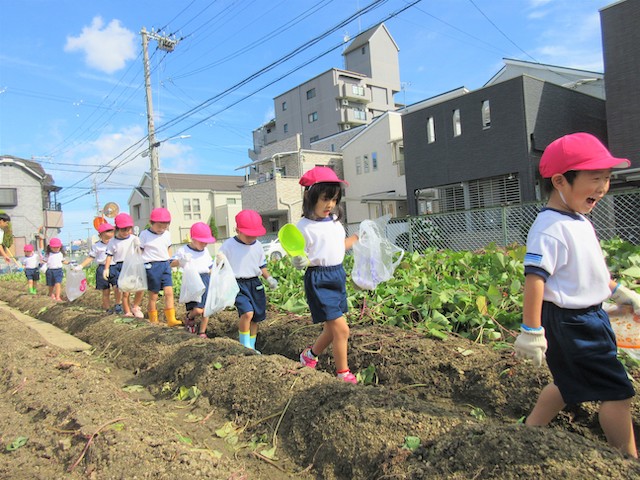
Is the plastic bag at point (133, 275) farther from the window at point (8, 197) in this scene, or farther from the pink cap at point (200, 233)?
the window at point (8, 197)

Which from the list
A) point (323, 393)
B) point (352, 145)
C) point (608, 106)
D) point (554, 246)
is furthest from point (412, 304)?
point (352, 145)

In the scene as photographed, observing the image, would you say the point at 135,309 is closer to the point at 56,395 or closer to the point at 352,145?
the point at 56,395

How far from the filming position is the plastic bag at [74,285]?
27.2ft

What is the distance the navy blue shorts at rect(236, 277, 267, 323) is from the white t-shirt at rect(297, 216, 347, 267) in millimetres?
1444

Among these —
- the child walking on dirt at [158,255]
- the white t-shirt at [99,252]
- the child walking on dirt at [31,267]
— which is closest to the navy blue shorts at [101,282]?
the white t-shirt at [99,252]

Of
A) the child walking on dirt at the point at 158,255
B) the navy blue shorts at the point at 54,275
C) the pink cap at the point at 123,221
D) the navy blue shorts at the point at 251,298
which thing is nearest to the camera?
the navy blue shorts at the point at 251,298

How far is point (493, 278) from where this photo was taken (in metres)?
4.90

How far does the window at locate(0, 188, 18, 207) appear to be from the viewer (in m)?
38.9

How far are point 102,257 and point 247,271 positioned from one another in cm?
518

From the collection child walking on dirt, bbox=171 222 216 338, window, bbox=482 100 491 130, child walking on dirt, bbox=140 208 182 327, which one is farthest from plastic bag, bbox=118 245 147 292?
window, bbox=482 100 491 130

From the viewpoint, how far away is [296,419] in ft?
8.98

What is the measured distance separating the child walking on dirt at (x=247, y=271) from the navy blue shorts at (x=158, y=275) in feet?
7.16

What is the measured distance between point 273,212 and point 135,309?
24.1 metres

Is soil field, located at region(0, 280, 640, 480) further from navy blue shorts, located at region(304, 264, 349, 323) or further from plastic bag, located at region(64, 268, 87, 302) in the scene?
plastic bag, located at region(64, 268, 87, 302)
